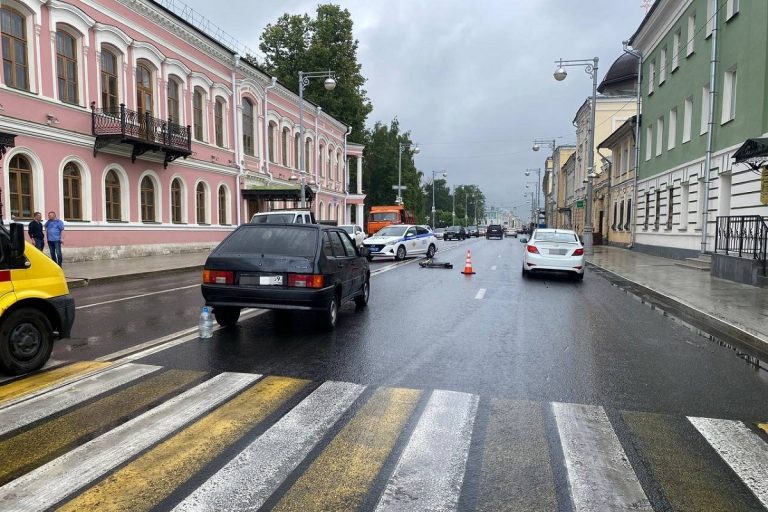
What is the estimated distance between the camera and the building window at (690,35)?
71.1 feet

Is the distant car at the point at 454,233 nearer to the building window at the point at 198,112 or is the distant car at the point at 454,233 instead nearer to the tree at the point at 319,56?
the tree at the point at 319,56

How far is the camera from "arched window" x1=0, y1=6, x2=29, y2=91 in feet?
54.7

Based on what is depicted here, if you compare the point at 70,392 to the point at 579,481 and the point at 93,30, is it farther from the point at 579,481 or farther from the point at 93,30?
the point at 93,30

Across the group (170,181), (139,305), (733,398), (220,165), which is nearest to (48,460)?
(733,398)

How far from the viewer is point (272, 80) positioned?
33500mm

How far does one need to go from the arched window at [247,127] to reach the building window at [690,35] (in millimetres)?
22684

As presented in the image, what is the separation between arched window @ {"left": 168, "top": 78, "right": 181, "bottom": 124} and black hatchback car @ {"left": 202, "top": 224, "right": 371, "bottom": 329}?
787 inches

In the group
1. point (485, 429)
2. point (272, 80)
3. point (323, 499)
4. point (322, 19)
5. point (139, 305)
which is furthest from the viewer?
point (322, 19)

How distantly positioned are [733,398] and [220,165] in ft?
89.6

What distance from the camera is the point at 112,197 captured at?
2119cm

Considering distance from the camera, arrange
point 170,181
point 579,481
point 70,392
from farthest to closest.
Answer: point 170,181 → point 70,392 → point 579,481

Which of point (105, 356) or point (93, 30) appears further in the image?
point (93, 30)

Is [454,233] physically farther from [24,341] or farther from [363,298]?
[24,341]

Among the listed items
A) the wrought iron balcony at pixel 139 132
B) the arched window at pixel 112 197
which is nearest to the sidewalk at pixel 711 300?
the wrought iron balcony at pixel 139 132
